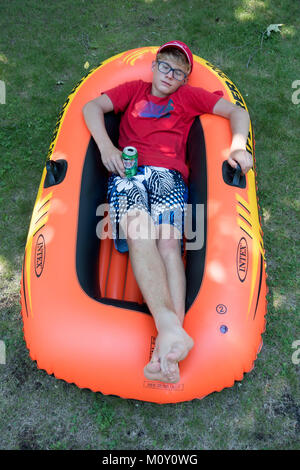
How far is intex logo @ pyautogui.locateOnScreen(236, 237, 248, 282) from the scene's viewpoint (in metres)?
2.31

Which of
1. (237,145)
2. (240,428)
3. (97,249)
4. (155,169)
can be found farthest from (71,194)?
(240,428)

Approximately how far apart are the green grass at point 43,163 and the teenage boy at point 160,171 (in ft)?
1.96

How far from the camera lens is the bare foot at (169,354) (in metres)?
1.96

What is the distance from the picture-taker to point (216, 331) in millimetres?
2150

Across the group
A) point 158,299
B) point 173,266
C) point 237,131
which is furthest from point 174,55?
point 158,299

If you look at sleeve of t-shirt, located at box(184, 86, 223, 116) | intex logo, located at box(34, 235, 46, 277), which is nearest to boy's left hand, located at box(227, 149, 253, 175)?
sleeve of t-shirt, located at box(184, 86, 223, 116)

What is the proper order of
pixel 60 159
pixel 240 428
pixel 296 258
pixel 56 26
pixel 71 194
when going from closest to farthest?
pixel 240 428 → pixel 71 194 → pixel 60 159 → pixel 296 258 → pixel 56 26

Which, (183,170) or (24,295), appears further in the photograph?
(183,170)

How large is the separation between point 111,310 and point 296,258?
1695mm

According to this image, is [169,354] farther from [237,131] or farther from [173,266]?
[237,131]

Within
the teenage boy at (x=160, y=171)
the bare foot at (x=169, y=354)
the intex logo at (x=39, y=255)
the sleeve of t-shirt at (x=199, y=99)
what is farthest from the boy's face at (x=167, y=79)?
the bare foot at (x=169, y=354)

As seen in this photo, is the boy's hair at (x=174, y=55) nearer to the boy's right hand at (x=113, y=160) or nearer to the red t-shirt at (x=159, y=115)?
the red t-shirt at (x=159, y=115)
